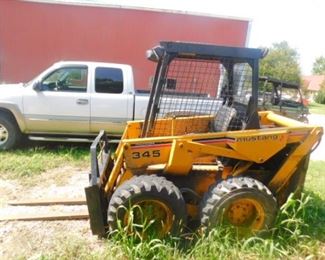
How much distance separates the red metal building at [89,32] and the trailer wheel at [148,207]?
11.6 m

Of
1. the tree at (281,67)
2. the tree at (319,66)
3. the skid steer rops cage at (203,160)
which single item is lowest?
the skid steer rops cage at (203,160)

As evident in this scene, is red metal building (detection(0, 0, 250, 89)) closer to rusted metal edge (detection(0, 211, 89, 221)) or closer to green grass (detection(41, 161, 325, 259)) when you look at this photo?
rusted metal edge (detection(0, 211, 89, 221))

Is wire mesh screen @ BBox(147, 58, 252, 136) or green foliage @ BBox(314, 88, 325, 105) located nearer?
wire mesh screen @ BBox(147, 58, 252, 136)

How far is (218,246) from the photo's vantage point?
11.9 feet

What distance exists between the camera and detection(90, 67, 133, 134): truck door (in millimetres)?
7414

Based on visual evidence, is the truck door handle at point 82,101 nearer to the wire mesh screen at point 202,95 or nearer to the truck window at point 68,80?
the truck window at point 68,80

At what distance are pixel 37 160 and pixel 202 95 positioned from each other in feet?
12.2

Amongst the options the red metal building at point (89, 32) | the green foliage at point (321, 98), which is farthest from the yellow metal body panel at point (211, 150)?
the green foliage at point (321, 98)

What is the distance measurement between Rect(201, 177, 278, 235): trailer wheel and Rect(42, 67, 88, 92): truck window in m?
4.45

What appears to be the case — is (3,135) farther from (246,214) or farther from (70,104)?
(246,214)

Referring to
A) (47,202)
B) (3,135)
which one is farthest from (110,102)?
(47,202)

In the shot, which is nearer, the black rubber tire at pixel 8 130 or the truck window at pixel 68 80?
the black rubber tire at pixel 8 130

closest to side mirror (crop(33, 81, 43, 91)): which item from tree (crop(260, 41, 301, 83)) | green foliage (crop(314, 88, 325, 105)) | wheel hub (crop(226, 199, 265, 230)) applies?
wheel hub (crop(226, 199, 265, 230))

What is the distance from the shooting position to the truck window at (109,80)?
24.5 feet
